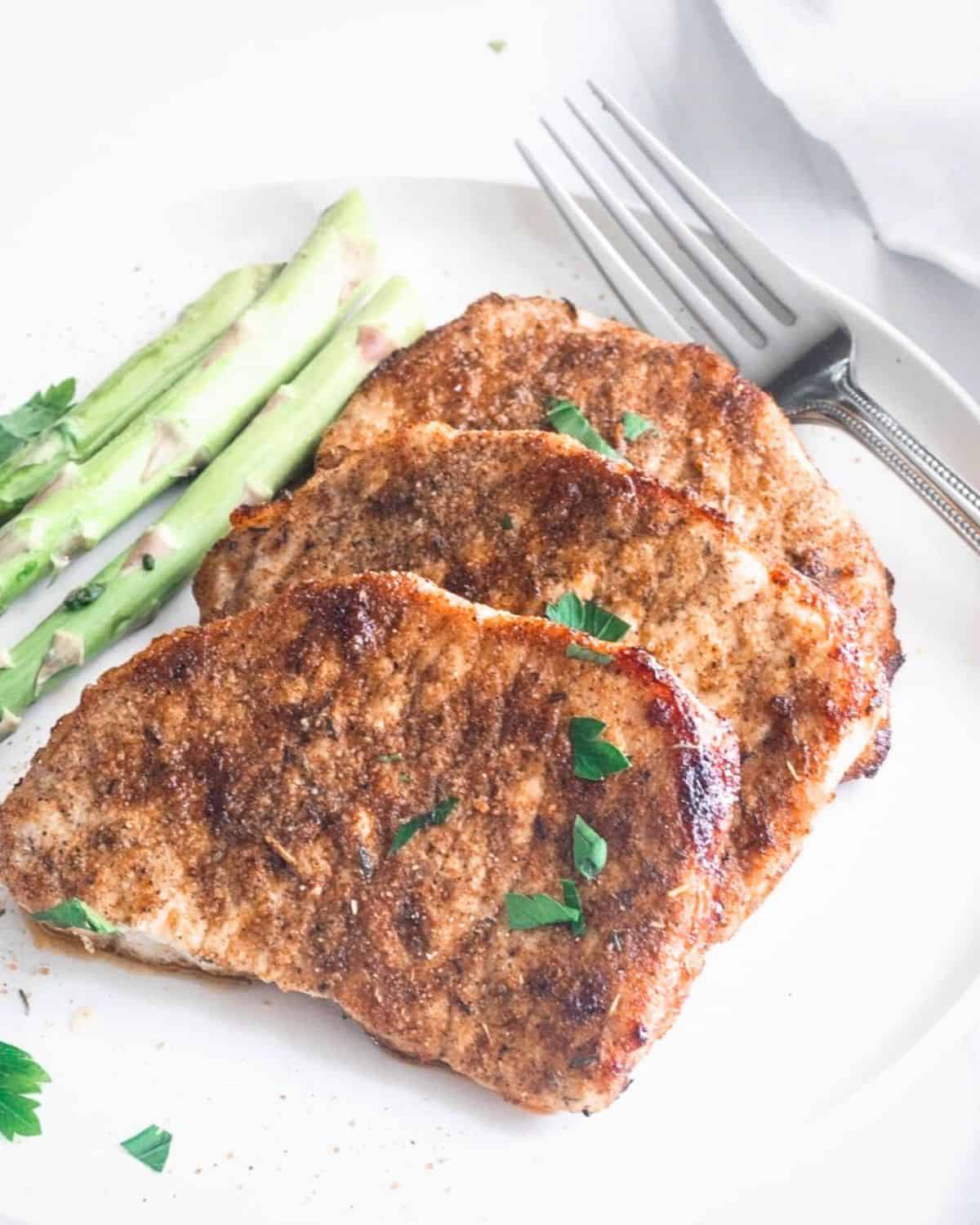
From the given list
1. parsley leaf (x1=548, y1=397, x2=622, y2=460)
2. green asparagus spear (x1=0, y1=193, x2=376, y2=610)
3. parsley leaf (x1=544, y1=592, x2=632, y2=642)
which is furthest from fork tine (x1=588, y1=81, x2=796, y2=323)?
parsley leaf (x1=544, y1=592, x2=632, y2=642)

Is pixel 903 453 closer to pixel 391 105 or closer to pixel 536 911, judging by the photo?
pixel 536 911

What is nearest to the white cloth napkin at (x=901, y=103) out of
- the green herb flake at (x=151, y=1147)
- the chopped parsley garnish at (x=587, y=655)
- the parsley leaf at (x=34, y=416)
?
the chopped parsley garnish at (x=587, y=655)

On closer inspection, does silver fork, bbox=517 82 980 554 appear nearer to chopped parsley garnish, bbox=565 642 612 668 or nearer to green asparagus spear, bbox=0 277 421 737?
green asparagus spear, bbox=0 277 421 737

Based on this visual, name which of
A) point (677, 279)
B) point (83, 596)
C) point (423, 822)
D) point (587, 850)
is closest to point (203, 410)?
point (83, 596)

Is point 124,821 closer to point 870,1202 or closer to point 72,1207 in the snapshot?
point 72,1207

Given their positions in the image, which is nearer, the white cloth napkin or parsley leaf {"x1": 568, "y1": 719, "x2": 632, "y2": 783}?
parsley leaf {"x1": 568, "y1": 719, "x2": 632, "y2": 783}

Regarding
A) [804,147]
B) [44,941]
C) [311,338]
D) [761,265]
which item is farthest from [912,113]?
[44,941]
